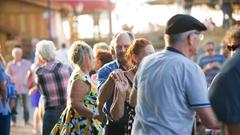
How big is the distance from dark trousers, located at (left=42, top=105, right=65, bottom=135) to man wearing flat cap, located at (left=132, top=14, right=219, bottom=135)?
4.22 metres

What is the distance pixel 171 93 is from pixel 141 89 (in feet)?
1.07

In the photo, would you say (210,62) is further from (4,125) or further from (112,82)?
(112,82)

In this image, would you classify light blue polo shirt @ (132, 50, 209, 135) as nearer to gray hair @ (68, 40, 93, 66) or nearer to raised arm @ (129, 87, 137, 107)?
raised arm @ (129, 87, 137, 107)

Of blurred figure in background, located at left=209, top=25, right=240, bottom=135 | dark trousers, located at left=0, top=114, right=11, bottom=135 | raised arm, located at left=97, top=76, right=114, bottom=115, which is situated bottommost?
dark trousers, located at left=0, top=114, right=11, bottom=135

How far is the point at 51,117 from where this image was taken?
916cm

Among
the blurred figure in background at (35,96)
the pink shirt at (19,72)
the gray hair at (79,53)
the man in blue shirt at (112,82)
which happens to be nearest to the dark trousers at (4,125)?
the gray hair at (79,53)

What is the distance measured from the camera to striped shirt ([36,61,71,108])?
29.9ft

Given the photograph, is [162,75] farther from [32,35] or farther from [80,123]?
[32,35]

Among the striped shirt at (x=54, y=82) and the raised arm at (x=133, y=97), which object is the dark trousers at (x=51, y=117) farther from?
the raised arm at (x=133, y=97)

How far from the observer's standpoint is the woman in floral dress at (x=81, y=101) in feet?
23.9

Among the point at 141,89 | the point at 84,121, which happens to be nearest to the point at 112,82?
the point at 84,121

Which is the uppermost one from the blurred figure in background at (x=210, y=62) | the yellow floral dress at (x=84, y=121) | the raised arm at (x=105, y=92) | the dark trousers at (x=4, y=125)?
the raised arm at (x=105, y=92)

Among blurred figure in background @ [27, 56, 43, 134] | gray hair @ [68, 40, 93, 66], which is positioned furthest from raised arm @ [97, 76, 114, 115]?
blurred figure in background @ [27, 56, 43, 134]

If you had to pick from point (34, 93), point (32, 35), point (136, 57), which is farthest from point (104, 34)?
point (136, 57)
